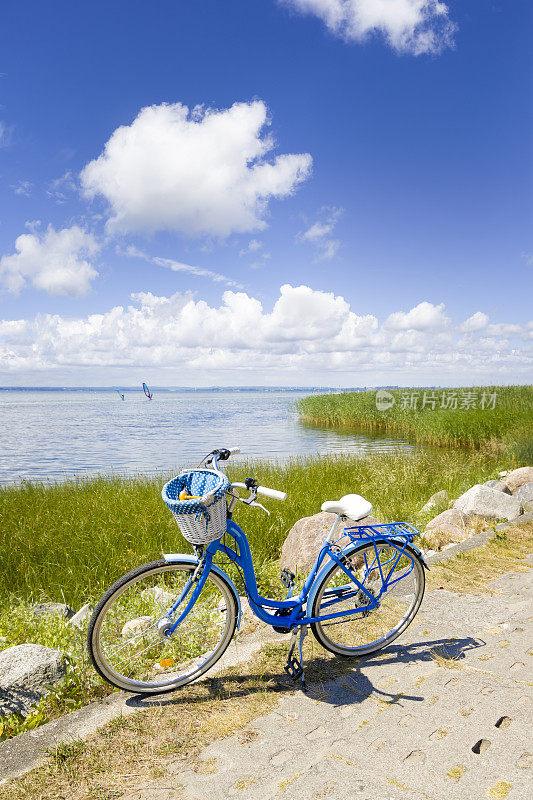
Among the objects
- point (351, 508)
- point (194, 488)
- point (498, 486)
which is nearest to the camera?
point (194, 488)

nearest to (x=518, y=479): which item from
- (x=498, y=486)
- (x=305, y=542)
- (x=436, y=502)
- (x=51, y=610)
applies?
(x=498, y=486)

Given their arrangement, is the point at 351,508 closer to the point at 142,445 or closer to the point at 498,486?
the point at 498,486

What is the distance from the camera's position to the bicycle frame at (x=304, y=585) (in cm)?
312

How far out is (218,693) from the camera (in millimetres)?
3125

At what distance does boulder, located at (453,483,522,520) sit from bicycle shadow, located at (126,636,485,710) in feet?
12.5

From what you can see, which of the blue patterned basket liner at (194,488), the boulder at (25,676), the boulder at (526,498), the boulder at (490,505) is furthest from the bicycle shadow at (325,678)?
the boulder at (526,498)

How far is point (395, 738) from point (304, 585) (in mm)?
1075

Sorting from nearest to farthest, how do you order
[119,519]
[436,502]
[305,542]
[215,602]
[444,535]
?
[215,602], [305,542], [444,535], [119,519], [436,502]

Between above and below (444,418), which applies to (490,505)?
below

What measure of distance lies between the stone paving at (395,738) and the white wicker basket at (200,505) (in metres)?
1.11

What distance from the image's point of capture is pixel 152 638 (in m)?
3.37

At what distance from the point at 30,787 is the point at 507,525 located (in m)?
6.20

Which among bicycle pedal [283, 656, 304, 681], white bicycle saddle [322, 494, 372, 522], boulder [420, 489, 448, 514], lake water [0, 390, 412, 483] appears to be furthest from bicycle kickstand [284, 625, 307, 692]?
lake water [0, 390, 412, 483]

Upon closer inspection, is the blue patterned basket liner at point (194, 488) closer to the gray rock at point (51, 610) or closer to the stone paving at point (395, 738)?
the stone paving at point (395, 738)
